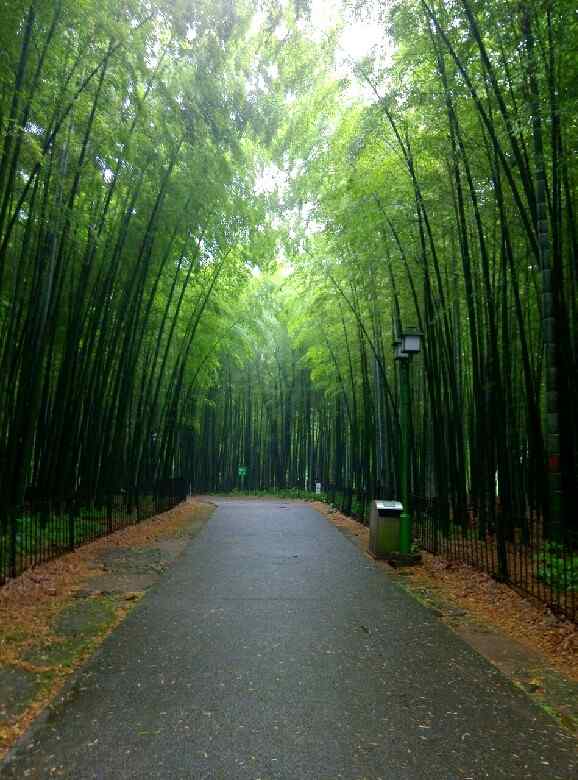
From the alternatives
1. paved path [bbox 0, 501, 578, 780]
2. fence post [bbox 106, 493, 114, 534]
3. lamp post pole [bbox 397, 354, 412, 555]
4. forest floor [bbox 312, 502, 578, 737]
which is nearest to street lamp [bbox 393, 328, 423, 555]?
lamp post pole [bbox 397, 354, 412, 555]

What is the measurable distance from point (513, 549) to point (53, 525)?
439cm

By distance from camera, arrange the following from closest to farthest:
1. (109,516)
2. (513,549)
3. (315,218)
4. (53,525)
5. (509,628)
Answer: (509,628) < (513,549) < (53,525) < (109,516) < (315,218)

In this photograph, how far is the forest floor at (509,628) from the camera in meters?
2.90

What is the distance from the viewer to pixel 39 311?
5.75 metres

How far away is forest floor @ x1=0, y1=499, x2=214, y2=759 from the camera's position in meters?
2.73

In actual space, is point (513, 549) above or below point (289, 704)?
above

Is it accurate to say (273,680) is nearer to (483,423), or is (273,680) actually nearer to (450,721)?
(450,721)

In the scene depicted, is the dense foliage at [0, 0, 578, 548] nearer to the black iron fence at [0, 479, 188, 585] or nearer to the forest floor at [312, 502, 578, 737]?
the black iron fence at [0, 479, 188, 585]

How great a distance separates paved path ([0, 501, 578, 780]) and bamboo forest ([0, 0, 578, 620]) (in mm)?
1397

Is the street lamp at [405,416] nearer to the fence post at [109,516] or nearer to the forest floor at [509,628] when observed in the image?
the forest floor at [509,628]

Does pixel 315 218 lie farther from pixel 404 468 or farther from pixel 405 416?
pixel 404 468

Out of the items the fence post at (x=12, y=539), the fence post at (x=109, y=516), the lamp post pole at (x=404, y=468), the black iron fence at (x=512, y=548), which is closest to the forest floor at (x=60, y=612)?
the fence post at (x=12, y=539)

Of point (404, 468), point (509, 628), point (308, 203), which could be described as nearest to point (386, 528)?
point (404, 468)

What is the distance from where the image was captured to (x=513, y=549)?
18.0 feet
